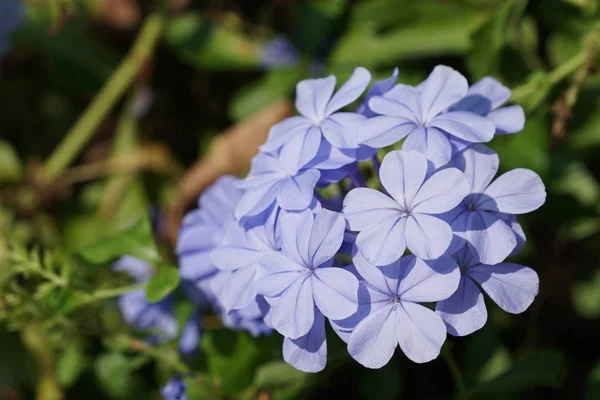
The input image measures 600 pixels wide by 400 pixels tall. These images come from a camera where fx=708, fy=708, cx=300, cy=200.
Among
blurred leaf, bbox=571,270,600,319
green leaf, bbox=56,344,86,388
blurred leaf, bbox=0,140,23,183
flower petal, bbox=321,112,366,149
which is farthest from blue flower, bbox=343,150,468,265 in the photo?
blurred leaf, bbox=0,140,23,183

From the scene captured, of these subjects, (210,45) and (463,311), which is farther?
(210,45)

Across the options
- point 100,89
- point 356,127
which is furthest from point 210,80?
point 356,127

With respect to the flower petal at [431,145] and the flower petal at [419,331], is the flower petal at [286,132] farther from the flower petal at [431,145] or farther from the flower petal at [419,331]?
the flower petal at [419,331]

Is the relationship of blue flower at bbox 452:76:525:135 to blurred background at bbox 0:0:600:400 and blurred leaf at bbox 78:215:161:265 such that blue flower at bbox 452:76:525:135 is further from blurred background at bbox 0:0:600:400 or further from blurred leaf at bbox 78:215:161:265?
blurred leaf at bbox 78:215:161:265

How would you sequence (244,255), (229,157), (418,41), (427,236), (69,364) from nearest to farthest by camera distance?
(427,236)
(244,255)
(69,364)
(418,41)
(229,157)

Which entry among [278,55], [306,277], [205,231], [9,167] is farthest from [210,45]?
[306,277]

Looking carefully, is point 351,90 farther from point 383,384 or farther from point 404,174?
point 383,384

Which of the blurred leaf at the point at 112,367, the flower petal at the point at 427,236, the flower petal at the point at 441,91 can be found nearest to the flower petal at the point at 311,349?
the flower petal at the point at 427,236
